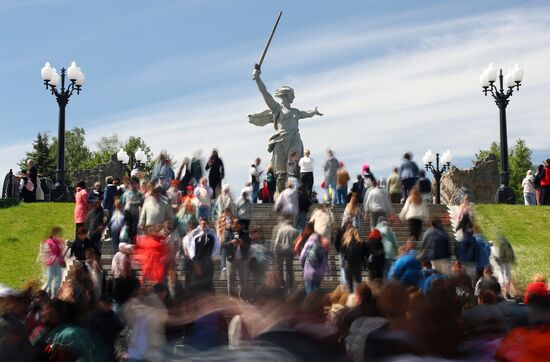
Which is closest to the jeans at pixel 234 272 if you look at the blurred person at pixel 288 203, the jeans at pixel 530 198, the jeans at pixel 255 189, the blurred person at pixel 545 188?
the blurred person at pixel 288 203

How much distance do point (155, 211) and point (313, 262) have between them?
4.39m

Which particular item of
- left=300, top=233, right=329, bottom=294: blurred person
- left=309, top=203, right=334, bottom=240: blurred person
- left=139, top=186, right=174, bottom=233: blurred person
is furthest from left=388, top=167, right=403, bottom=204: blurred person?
left=300, top=233, right=329, bottom=294: blurred person

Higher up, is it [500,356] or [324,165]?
[324,165]

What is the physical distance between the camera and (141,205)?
1981 centimetres

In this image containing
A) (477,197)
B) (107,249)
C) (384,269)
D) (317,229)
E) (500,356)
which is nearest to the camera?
(500,356)

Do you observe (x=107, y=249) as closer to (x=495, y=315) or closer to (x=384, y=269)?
(x=384, y=269)

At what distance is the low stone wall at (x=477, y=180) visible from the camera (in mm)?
55719

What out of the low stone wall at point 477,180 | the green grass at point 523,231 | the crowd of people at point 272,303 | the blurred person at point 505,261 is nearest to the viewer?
the crowd of people at point 272,303

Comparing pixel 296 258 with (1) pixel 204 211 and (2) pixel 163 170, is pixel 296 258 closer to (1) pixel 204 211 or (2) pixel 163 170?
(1) pixel 204 211

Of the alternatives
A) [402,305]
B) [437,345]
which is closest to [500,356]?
[437,345]

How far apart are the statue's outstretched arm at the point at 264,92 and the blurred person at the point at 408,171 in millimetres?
6519

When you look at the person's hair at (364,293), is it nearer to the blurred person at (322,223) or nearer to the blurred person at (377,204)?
the blurred person at (322,223)

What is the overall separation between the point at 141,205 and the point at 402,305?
1242 centimetres

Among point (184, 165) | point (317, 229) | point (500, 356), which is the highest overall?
point (184, 165)
